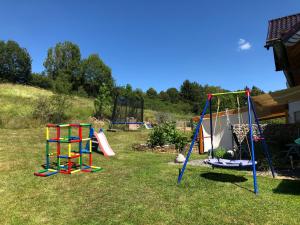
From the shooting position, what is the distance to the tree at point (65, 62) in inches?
2466

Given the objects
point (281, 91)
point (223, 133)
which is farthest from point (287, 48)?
point (223, 133)

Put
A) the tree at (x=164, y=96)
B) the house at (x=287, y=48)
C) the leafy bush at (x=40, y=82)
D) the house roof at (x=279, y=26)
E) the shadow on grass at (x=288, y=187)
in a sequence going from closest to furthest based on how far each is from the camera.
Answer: the shadow on grass at (x=288, y=187), the house at (x=287, y=48), the house roof at (x=279, y=26), the leafy bush at (x=40, y=82), the tree at (x=164, y=96)

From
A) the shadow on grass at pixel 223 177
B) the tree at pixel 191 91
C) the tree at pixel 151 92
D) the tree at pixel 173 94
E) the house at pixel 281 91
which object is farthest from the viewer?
the tree at pixel 151 92

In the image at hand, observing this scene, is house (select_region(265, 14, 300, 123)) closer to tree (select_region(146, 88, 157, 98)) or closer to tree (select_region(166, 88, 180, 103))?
tree (select_region(166, 88, 180, 103))

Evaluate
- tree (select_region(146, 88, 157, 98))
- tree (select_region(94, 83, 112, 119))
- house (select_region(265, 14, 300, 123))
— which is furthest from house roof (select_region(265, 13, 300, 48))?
tree (select_region(146, 88, 157, 98))

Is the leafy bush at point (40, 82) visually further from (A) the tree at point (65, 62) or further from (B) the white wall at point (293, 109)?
(B) the white wall at point (293, 109)

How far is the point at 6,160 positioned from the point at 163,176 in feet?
16.2

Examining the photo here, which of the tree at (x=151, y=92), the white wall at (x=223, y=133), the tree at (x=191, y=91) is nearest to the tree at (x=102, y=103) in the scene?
the white wall at (x=223, y=133)

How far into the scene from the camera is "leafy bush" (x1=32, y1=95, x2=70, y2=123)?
18859mm

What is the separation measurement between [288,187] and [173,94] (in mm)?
67712

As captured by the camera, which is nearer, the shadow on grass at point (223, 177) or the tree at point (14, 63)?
the shadow on grass at point (223, 177)

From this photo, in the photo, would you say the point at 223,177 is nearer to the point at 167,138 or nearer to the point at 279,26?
the point at 167,138

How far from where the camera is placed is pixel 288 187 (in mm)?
5883

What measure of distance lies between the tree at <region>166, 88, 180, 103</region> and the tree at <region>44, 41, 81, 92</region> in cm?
2480
